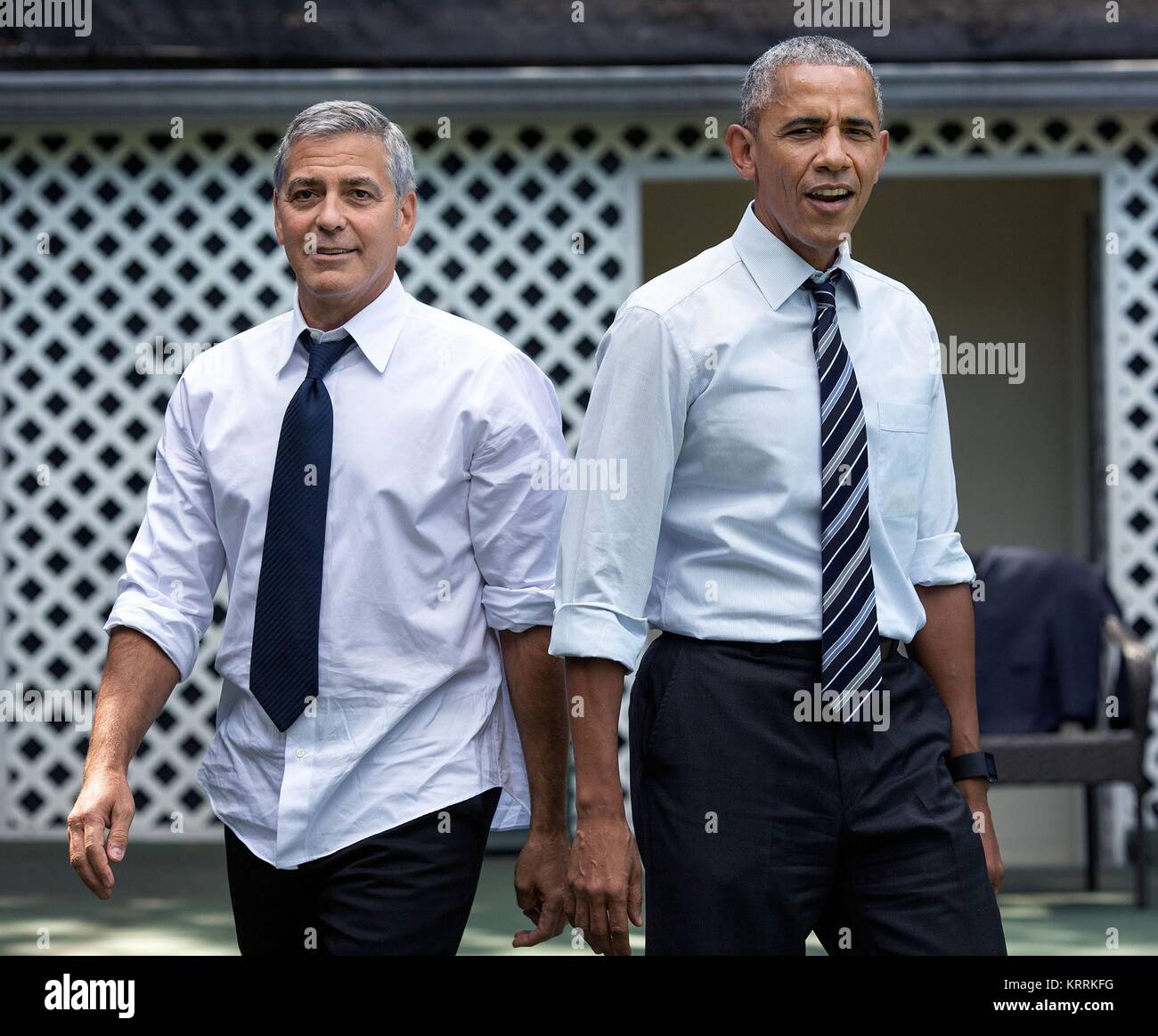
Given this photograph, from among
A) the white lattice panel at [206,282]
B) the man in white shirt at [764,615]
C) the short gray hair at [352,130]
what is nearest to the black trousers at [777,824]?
the man in white shirt at [764,615]

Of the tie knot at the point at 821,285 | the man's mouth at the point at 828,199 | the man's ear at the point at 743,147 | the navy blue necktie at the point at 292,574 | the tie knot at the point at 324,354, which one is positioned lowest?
the navy blue necktie at the point at 292,574

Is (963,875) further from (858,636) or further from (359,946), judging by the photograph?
(359,946)

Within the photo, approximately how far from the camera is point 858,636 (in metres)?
2.52

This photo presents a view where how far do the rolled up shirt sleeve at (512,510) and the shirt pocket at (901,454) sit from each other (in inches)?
19.5

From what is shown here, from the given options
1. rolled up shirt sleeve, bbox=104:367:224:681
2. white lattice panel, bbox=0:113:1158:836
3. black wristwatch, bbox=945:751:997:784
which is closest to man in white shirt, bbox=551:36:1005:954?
black wristwatch, bbox=945:751:997:784

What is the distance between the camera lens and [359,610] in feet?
8.77

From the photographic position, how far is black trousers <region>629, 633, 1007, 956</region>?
2.46m

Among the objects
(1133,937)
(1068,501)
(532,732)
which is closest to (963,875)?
(532,732)

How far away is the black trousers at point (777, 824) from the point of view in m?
2.46

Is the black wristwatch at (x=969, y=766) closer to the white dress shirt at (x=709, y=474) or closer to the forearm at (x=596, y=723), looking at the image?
the white dress shirt at (x=709, y=474)

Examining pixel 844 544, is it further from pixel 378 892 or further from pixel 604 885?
pixel 378 892

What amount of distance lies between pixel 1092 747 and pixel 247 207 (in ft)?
12.6

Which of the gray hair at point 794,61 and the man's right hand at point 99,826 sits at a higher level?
the gray hair at point 794,61

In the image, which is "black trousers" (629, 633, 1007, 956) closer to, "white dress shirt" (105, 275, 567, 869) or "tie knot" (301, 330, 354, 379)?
"white dress shirt" (105, 275, 567, 869)
